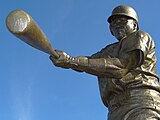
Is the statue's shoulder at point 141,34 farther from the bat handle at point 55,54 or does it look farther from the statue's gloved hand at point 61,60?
the bat handle at point 55,54

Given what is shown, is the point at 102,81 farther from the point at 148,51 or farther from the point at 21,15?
the point at 21,15

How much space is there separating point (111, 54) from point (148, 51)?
0.56m

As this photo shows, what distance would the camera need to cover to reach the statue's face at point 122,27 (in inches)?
280

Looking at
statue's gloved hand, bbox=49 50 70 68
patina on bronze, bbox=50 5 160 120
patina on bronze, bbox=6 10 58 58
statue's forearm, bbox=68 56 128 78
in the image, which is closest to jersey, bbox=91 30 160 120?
patina on bronze, bbox=50 5 160 120

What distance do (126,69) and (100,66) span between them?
370mm

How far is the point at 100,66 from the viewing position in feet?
20.4

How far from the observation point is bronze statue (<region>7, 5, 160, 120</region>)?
20.1 feet

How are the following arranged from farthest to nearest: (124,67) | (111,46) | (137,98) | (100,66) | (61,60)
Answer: (111,46), (137,98), (124,67), (100,66), (61,60)

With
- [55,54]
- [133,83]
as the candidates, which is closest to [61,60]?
[55,54]

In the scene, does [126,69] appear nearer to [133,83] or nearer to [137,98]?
[133,83]

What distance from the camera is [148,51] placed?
22.0 feet

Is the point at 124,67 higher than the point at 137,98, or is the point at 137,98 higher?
the point at 124,67

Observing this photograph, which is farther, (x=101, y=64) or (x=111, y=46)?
(x=111, y=46)

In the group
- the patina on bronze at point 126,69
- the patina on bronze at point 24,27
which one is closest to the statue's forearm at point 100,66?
the patina on bronze at point 126,69
